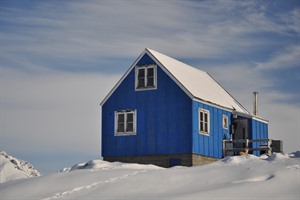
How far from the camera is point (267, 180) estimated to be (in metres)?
16.0

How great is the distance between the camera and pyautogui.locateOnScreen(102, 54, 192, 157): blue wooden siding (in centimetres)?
3064

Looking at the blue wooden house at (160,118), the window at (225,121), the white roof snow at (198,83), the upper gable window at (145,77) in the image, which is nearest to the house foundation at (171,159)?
the blue wooden house at (160,118)

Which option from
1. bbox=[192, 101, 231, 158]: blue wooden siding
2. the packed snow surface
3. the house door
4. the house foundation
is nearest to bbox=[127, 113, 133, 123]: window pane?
the house foundation

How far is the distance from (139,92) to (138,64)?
152 cm

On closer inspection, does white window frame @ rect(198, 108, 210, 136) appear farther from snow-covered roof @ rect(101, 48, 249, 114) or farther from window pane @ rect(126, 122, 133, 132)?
window pane @ rect(126, 122, 133, 132)

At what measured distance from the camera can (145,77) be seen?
32.1 m

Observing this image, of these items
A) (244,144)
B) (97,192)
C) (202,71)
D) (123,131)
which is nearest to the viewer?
(97,192)

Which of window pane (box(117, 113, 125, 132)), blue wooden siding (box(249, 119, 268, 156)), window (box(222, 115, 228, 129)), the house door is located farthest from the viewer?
blue wooden siding (box(249, 119, 268, 156))

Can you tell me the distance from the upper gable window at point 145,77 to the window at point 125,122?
1447 millimetres

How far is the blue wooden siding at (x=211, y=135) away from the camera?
1207 inches

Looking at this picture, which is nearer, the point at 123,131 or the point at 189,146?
the point at 189,146

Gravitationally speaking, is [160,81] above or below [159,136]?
above

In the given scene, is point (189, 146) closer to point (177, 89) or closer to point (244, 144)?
point (177, 89)

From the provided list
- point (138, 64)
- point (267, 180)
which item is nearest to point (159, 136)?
point (138, 64)
